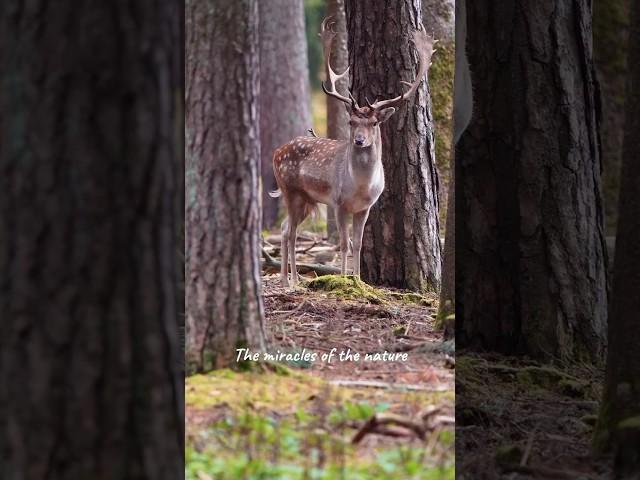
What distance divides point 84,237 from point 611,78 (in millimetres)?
12146

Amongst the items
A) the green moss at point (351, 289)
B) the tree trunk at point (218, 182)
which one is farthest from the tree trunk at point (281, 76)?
the tree trunk at point (218, 182)

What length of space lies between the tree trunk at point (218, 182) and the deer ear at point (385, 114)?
2.18 metres

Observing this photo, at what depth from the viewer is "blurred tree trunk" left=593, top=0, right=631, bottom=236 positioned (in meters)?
15.3

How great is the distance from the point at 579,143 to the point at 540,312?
1082mm

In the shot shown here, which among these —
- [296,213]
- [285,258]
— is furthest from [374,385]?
[296,213]

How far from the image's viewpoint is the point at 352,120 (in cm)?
845

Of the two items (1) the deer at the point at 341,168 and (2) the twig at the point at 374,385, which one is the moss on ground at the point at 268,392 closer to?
(2) the twig at the point at 374,385

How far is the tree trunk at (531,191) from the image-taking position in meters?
7.41

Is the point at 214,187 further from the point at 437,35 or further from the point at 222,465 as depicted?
the point at 437,35

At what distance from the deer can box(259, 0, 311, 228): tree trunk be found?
710 cm

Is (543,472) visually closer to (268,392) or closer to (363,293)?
(363,293)

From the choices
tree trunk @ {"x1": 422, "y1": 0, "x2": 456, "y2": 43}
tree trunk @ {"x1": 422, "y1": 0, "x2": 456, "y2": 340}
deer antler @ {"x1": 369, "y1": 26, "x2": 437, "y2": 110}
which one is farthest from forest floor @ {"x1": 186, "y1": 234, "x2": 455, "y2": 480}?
tree trunk @ {"x1": 422, "y1": 0, "x2": 456, "y2": 43}

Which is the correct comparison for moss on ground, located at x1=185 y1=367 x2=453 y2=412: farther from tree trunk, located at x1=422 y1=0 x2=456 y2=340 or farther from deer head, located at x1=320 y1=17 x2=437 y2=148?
deer head, located at x1=320 y1=17 x2=437 y2=148

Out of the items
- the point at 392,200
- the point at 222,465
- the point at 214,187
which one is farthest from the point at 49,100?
the point at 392,200
